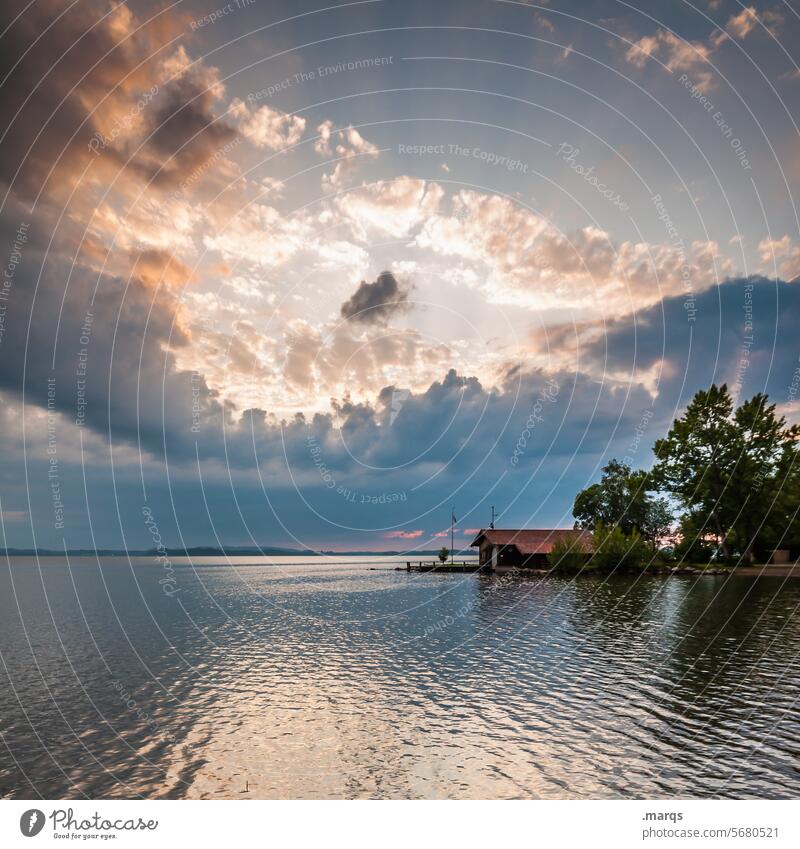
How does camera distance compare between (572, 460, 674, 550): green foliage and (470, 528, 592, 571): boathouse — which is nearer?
(470, 528, 592, 571): boathouse

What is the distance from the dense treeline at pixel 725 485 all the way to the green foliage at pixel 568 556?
0.57 feet

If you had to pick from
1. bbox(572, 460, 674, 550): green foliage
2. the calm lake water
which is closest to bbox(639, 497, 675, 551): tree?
bbox(572, 460, 674, 550): green foliage

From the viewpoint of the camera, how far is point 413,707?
23.2m

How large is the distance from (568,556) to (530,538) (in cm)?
1141

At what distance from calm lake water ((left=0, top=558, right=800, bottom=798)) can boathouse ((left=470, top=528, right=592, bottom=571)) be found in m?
49.1

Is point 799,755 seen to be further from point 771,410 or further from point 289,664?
point 771,410

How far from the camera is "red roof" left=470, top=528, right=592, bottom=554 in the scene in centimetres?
9846

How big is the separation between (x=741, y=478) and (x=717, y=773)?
78.3 meters

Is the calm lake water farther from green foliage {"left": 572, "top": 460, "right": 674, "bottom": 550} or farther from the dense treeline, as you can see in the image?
green foliage {"left": 572, "top": 460, "right": 674, "bottom": 550}

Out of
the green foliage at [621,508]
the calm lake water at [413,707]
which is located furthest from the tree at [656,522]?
the calm lake water at [413,707]

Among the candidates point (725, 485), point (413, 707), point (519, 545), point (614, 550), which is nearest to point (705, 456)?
point (725, 485)

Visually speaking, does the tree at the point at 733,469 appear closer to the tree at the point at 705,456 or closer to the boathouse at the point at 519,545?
the tree at the point at 705,456
